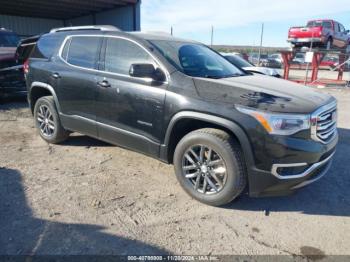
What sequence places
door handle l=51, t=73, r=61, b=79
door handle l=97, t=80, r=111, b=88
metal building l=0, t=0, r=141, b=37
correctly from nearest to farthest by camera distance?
1. door handle l=97, t=80, r=111, b=88
2. door handle l=51, t=73, r=61, b=79
3. metal building l=0, t=0, r=141, b=37

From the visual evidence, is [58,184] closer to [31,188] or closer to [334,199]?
[31,188]

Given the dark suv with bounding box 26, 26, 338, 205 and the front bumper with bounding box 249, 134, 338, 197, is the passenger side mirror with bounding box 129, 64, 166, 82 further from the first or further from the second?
the front bumper with bounding box 249, 134, 338, 197

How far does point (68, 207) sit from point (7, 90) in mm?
6141

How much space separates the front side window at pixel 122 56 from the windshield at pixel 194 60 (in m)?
0.21

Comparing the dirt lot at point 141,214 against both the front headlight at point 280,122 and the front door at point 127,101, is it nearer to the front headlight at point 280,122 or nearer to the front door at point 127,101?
the front door at point 127,101

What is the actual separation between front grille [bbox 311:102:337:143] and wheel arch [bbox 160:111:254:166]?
27.2 inches

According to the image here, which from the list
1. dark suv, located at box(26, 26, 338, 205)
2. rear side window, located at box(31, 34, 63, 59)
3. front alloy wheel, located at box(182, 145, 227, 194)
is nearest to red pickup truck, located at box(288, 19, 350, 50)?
dark suv, located at box(26, 26, 338, 205)

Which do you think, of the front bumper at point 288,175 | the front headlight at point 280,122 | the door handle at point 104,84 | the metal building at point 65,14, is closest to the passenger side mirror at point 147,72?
the door handle at point 104,84

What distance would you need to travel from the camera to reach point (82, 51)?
468 cm

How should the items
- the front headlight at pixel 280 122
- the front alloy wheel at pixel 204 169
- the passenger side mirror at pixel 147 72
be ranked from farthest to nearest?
the passenger side mirror at pixel 147 72
the front alloy wheel at pixel 204 169
the front headlight at pixel 280 122

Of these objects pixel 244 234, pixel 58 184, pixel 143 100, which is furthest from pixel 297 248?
pixel 58 184

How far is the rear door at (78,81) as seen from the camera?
4.47 meters

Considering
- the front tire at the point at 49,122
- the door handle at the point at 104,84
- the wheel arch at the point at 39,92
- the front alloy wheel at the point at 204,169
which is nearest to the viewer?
the front alloy wheel at the point at 204,169

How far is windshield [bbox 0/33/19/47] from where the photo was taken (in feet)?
29.8
